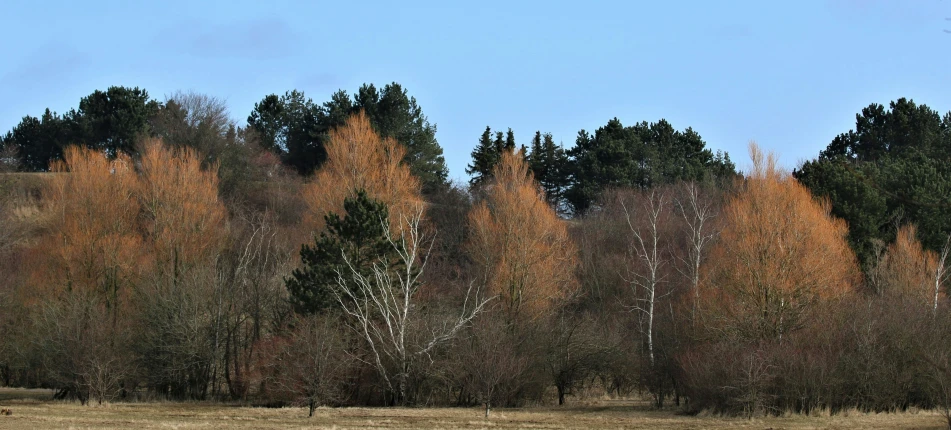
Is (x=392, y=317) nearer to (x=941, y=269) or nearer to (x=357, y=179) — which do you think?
(x=357, y=179)

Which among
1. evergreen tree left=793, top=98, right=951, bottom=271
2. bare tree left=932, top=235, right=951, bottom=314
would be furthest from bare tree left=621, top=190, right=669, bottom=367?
bare tree left=932, top=235, right=951, bottom=314

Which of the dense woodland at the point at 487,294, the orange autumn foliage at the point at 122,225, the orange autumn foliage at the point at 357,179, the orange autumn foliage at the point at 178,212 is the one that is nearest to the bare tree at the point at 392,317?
the dense woodland at the point at 487,294

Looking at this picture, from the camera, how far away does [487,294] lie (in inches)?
1702

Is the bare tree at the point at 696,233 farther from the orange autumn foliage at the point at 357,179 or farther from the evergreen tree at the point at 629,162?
the orange autumn foliage at the point at 357,179

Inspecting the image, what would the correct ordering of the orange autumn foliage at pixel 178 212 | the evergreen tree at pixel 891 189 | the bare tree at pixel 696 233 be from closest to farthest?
the bare tree at pixel 696 233, the evergreen tree at pixel 891 189, the orange autumn foliage at pixel 178 212

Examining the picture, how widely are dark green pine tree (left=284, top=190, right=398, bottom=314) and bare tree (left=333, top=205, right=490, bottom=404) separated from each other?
13.1 inches

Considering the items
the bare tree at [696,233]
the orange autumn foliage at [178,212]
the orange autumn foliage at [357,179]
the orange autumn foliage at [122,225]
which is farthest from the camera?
the orange autumn foliage at [357,179]

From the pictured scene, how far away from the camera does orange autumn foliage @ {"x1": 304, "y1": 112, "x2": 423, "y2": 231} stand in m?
47.1

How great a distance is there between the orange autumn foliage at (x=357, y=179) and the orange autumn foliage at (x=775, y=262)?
17.1 m

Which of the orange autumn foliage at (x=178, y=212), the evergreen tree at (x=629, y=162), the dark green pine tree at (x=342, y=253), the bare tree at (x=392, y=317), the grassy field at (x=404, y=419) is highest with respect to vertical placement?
the evergreen tree at (x=629, y=162)

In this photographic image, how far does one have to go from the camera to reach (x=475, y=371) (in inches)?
1341

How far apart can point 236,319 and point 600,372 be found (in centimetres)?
1748

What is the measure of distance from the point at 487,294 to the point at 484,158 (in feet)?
106

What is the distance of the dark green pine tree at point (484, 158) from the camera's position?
73000 mm
